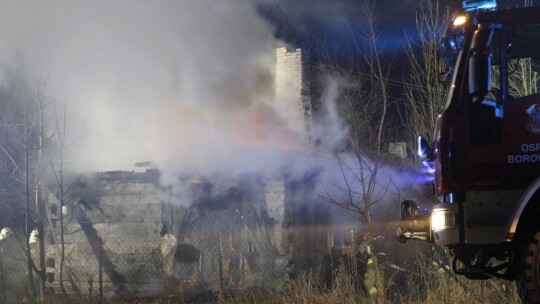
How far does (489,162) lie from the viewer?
4191mm

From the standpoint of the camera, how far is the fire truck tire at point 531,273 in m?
3.85

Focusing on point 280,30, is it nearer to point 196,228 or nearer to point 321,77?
point 321,77

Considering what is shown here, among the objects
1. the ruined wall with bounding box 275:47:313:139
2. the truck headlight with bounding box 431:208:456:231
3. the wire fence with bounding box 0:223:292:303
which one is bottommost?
the wire fence with bounding box 0:223:292:303

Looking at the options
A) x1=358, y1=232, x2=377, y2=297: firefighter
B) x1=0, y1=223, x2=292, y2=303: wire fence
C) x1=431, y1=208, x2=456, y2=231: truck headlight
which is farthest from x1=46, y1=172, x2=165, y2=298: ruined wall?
x1=431, y1=208, x2=456, y2=231: truck headlight

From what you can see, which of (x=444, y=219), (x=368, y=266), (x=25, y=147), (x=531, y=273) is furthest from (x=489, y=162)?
(x=25, y=147)

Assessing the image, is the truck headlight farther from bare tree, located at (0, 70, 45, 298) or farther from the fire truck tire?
bare tree, located at (0, 70, 45, 298)

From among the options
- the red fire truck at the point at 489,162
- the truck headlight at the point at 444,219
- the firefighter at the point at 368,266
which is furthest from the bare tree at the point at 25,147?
the red fire truck at the point at 489,162

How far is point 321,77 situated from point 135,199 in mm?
4961

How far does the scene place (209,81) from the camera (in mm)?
10766

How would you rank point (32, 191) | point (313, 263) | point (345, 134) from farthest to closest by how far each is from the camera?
point (345, 134) → point (313, 263) → point (32, 191)

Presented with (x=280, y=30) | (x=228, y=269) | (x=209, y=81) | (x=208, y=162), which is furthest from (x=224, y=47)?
(x=228, y=269)

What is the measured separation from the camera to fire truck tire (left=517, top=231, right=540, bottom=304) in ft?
12.6

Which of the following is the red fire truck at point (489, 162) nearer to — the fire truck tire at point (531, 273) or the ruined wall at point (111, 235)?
the fire truck tire at point (531, 273)

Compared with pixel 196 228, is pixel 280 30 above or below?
above
